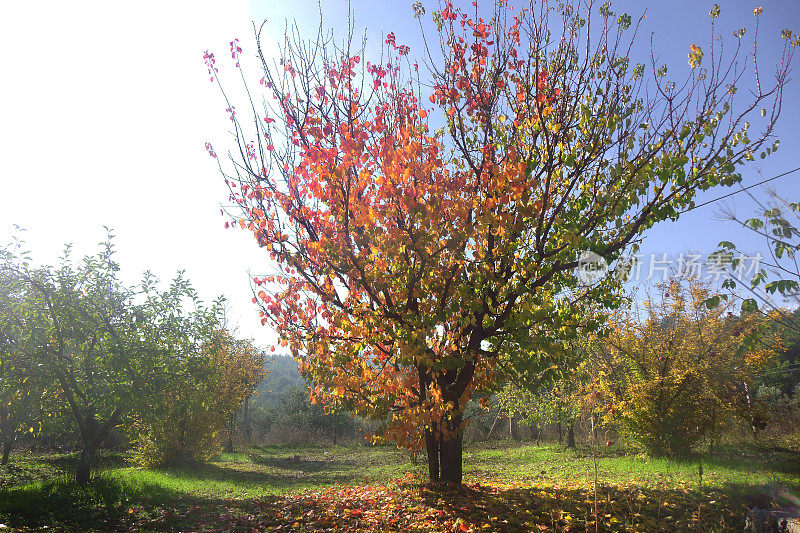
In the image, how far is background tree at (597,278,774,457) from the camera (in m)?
12.7

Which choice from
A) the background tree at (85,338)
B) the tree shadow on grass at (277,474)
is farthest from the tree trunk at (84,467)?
the tree shadow on grass at (277,474)

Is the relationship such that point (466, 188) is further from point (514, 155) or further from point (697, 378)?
point (697, 378)

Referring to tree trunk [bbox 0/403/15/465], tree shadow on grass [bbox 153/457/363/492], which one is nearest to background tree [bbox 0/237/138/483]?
tree shadow on grass [bbox 153/457/363/492]

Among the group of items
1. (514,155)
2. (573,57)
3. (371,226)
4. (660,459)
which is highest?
(573,57)

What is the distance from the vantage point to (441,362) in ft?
20.0

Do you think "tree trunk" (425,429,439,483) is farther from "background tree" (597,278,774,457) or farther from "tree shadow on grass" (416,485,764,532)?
"background tree" (597,278,774,457)

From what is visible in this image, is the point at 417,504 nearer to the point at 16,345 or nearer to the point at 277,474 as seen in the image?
the point at 16,345

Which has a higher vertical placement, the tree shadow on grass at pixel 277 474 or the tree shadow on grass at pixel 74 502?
the tree shadow on grass at pixel 74 502

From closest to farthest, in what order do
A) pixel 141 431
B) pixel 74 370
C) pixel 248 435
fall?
pixel 74 370 < pixel 141 431 < pixel 248 435

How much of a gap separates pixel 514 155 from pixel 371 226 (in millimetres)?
2433

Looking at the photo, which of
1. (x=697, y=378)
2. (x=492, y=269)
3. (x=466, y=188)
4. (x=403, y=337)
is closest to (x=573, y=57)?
(x=466, y=188)

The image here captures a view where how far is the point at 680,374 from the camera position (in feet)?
41.3

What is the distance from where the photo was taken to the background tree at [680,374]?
A: 1269 cm

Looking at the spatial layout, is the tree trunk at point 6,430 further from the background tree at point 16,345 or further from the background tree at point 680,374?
the background tree at point 680,374
